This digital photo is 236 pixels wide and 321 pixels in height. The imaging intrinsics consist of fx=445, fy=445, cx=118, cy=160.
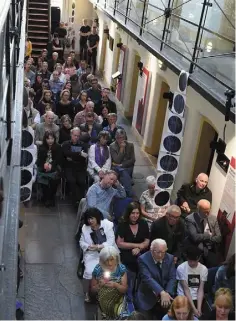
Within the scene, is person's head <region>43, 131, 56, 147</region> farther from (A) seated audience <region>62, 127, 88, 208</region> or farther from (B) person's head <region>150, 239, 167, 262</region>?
(B) person's head <region>150, 239, 167, 262</region>

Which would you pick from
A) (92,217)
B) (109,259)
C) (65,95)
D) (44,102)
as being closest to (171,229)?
(92,217)

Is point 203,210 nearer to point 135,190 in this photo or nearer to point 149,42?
point 135,190

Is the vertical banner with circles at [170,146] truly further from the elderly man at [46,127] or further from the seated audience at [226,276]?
the elderly man at [46,127]

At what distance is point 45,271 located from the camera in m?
6.21

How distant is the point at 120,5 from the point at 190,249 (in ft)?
34.6

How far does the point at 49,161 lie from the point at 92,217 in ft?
7.60

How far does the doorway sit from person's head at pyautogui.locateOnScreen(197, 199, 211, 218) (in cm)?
152

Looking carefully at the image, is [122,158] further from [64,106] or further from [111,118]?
[64,106]

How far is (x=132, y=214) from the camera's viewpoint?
5.55 meters

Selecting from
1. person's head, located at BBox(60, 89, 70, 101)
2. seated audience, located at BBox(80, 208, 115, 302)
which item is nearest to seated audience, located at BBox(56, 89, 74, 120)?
person's head, located at BBox(60, 89, 70, 101)

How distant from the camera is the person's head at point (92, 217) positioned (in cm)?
543

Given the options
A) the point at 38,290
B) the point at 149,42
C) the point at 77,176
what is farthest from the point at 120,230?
the point at 149,42

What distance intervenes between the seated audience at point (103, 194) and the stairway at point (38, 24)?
1380 centimetres

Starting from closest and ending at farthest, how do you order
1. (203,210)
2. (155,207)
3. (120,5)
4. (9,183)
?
1. (9,183)
2. (203,210)
3. (155,207)
4. (120,5)
